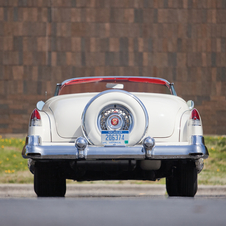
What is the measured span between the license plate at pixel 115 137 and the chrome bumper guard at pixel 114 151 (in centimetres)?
6

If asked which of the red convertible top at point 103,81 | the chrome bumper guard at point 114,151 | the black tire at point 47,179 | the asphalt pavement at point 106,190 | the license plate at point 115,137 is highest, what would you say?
the red convertible top at point 103,81

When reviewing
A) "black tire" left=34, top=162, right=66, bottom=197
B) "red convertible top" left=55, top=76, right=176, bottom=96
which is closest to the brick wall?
"red convertible top" left=55, top=76, right=176, bottom=96

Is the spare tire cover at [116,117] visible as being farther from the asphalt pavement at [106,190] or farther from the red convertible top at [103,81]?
the asphalt pavement at [106,190]

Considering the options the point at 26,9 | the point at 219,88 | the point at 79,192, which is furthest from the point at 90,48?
the point at 79,192

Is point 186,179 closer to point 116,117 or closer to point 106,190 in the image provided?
point 116,117

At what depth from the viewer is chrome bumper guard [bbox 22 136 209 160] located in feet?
20.2

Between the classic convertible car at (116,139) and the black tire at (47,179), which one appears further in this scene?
the black tire at (47,179)

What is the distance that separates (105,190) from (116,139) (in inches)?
124

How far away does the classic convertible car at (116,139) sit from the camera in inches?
244

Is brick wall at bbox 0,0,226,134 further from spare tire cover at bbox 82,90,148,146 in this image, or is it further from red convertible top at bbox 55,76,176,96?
spare tire cover at bbox 82,90,148,146

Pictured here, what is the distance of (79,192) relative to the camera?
30.1ft

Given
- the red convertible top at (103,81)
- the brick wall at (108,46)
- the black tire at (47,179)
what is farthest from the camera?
the brick wall at (108,46)

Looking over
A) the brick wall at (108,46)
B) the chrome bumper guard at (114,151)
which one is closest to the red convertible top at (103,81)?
the chrome bumper guard at (114,151)

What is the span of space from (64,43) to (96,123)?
1140 centimetres
